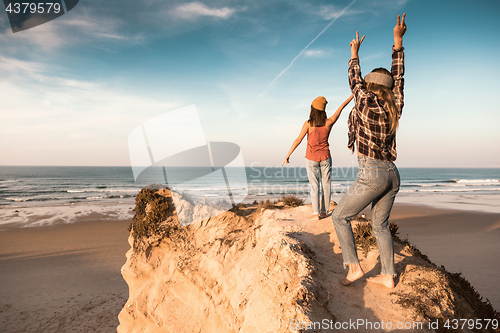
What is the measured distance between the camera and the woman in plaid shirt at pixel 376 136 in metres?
2.57

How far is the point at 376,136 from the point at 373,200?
80 cm

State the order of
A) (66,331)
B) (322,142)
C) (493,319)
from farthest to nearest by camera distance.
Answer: (66,331)
(322,142)
(493,319)

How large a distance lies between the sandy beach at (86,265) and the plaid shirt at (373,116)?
6206 mm

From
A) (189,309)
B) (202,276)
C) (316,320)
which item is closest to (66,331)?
(189,309)

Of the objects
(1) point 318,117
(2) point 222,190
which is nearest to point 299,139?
(1) point 318,117

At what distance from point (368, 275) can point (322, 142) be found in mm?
2764

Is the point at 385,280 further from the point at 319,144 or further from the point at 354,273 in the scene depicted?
the point at 319,144

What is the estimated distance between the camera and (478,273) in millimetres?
7324

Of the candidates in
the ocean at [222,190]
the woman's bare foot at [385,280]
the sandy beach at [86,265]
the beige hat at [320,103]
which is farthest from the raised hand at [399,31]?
the sandy beach at [86,265]

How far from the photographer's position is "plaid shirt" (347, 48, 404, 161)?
2.54 meters

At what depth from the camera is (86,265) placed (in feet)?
34.3

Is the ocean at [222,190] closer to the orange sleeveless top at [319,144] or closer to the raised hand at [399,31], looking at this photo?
the orange sleeveless top at [319,144]

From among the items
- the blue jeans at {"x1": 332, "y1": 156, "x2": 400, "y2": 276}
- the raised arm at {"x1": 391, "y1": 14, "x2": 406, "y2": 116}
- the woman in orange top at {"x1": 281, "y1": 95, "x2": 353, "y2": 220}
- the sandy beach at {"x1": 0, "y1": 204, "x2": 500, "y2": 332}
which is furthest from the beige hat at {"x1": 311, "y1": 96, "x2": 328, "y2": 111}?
the sandy beach at {"x1": 0, "y1": 204, "x2": 500, "y2": 332}

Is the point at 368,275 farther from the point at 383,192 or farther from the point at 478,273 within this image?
the point at 478,273
